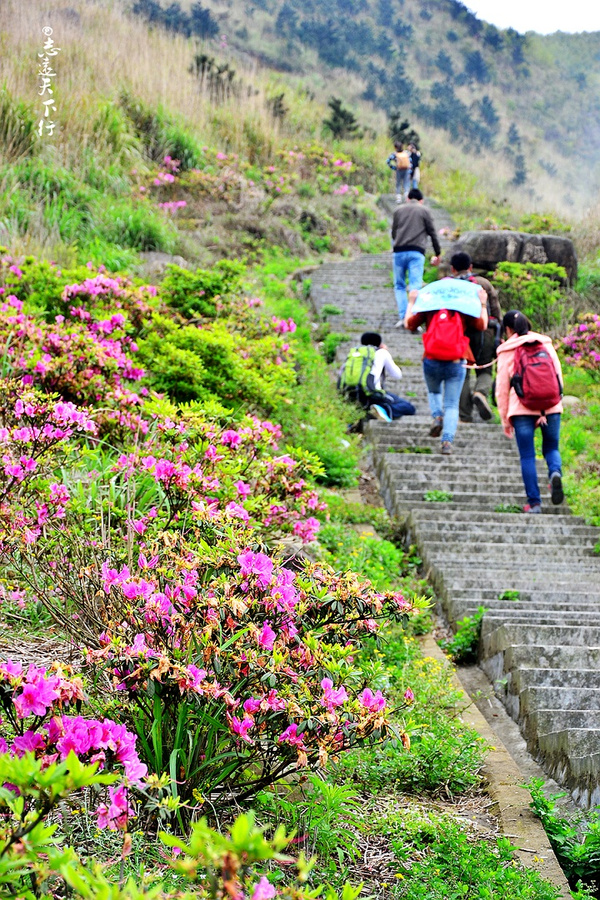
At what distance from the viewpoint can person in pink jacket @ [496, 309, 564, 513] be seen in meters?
6.43

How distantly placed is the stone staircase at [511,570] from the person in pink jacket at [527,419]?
11.9 inches

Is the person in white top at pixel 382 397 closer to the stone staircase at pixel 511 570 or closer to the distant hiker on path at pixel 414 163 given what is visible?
the stone staircase at pixel 511 570

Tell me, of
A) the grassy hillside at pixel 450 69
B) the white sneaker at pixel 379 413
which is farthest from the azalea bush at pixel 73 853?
the grassy hillside at pixel 450 69

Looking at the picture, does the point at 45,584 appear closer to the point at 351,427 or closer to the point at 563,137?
the point at 351,427

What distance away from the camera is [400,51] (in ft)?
146

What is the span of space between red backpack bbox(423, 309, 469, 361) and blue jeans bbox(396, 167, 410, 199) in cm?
1242

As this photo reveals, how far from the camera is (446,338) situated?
732 cm

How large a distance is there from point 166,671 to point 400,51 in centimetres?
4774

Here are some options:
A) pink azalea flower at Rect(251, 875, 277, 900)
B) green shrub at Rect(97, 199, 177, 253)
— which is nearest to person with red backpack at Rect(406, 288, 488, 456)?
green shrub at Rect(97, 199, 177, 253)

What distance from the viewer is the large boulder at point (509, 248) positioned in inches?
531

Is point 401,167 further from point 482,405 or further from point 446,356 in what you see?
point 446,356

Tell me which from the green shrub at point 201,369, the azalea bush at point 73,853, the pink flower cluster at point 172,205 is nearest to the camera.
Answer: the azalea bush at point 73,853

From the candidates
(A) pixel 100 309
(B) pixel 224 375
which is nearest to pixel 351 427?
(B) pixel 224 375

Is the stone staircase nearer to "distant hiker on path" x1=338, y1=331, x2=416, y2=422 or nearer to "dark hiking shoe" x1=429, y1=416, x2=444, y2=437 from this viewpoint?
"dark hiking shoe" x1=429, y1=416, x2=444, y2=437
